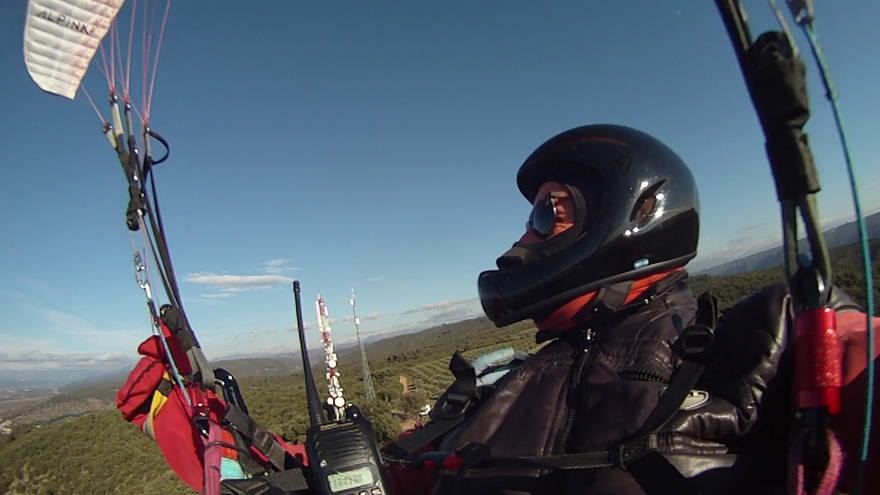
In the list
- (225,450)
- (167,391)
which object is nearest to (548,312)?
(225,450)

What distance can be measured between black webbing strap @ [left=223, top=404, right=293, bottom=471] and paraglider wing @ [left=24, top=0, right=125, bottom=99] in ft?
9.02

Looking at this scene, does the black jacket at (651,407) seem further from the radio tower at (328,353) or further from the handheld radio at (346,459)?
the radio tower at (328,353)

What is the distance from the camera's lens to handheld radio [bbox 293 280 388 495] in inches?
55.4

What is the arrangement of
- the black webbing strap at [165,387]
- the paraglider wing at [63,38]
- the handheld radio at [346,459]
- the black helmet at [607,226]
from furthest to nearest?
1. the paraglider wing at [63,38]
2. the black webbing strap at [165,387]
3. the black helmet at [607,226]
4. the handheld radio at [346,459]

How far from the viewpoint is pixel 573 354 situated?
154 centimetres

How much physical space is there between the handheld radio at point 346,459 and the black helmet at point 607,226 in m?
0.65

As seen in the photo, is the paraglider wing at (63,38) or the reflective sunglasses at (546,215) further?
the paraglider wing at (63,38)

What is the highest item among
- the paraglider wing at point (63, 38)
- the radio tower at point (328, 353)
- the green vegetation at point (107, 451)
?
the paraglider wing at point (63, 38)

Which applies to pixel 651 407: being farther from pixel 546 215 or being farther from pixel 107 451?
pixel 107 451

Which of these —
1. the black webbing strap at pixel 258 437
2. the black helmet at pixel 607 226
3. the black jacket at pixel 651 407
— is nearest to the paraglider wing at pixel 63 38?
the black webbing strap at pixel 258 437

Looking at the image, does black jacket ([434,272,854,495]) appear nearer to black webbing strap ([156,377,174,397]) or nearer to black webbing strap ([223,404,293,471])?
black webbing strap ([223,404,293,471])

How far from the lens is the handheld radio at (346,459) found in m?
1.41

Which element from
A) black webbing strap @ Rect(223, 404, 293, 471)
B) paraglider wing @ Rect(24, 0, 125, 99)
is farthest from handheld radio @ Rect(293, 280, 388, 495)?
paraglider wing @ Rect(24, 0, 125, 99)

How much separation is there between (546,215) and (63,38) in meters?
3.28
